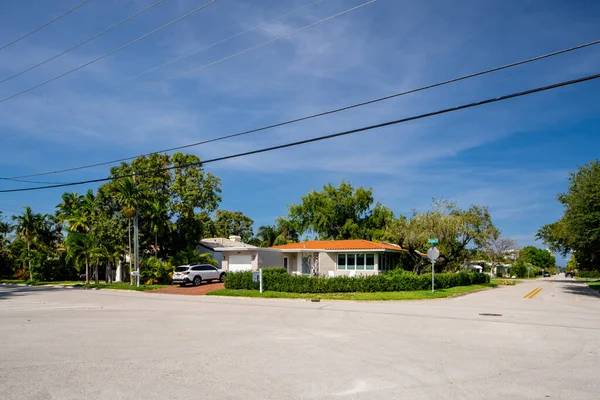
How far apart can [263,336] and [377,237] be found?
48953mm

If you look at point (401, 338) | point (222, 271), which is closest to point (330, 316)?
point (401, 338)

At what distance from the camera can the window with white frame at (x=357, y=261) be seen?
40.1m

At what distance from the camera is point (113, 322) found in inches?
588

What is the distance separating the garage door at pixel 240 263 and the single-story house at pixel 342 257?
131 inches

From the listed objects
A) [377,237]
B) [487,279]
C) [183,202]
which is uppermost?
[183,202]

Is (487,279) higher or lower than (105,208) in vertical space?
lower

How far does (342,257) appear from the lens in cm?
4128

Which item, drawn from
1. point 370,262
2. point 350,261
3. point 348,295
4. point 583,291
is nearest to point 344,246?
point 350,261

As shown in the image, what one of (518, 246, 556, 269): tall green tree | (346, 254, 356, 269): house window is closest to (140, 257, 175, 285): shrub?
(346, 254, 356, 269): house window

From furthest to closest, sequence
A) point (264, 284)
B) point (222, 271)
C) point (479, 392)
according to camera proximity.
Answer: point (222, 271)
point (264, 284)
point (479, 392)

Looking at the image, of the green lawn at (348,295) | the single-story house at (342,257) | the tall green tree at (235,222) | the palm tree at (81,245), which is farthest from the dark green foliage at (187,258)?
the tall green tree at (235,222)

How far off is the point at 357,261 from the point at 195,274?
14044 millimetres

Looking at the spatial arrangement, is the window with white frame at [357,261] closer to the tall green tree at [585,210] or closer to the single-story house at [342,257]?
the single-story house at [342,257]

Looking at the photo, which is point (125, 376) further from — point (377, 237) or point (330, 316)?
point (377, 237)
